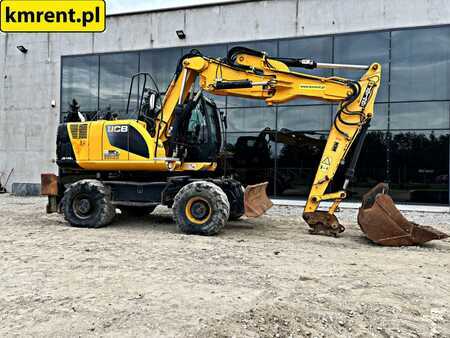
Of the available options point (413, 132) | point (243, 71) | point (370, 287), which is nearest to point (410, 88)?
point (413, 132)

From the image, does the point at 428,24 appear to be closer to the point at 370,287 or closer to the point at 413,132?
the point at 413,132

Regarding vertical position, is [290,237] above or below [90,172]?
below

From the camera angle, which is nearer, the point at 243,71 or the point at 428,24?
the point at 243,71

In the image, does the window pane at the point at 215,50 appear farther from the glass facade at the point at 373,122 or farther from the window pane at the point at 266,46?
the window pane at the point at 266,46

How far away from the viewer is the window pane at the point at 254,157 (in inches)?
569

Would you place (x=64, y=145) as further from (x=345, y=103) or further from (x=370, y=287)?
(x=370, y=287)

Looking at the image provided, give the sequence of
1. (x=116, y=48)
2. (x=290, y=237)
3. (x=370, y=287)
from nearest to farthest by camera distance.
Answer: (x=370, y=287), (x=290, y=237), (x=116, y=48)

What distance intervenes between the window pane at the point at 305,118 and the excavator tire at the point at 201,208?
23.9 feet

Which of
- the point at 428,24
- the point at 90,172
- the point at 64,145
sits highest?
the point at 428,24

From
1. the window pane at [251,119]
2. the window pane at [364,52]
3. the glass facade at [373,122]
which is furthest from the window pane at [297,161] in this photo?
the window pane at [364,52]

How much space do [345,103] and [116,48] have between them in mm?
11985

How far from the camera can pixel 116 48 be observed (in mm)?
16609

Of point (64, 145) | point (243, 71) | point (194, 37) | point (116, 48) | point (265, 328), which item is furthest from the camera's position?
point (116, 48)

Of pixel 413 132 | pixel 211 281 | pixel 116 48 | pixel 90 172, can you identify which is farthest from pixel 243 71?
pixel 116 48
